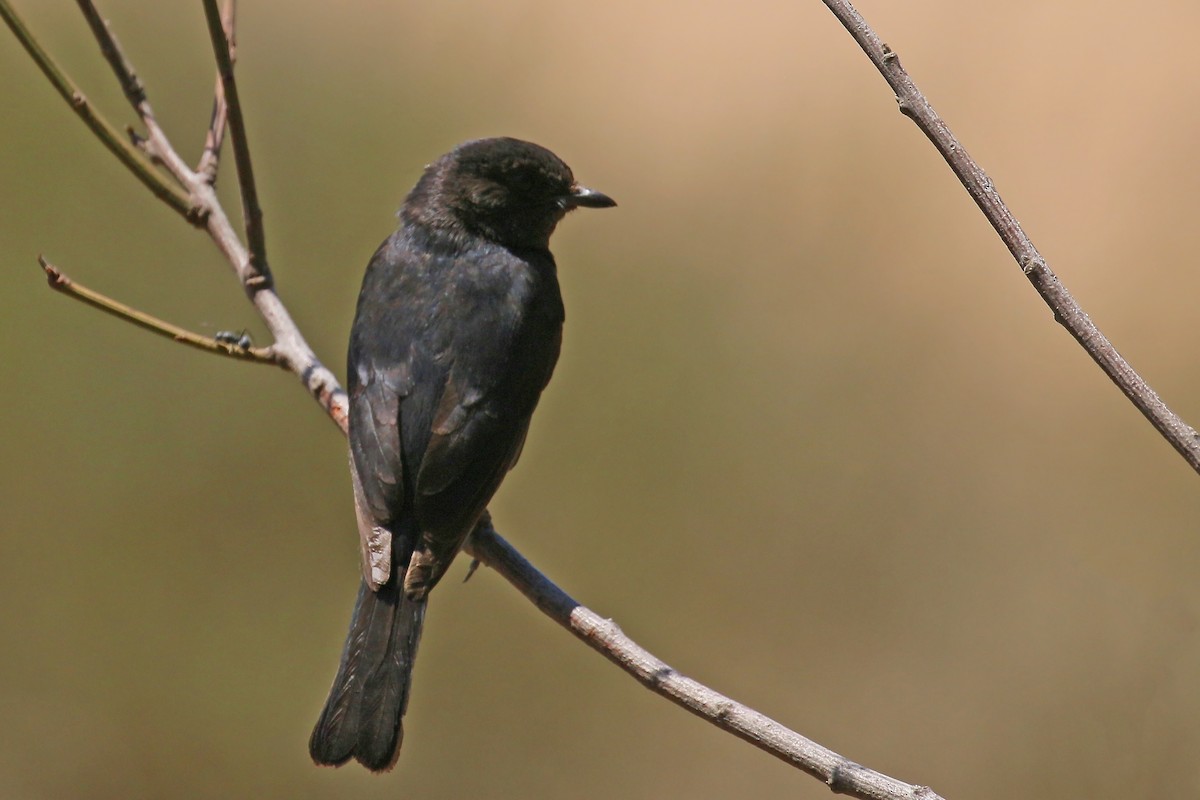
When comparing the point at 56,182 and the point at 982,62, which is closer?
the point at 56,182

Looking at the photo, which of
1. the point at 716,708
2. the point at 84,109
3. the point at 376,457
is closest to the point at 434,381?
the point at 376,457

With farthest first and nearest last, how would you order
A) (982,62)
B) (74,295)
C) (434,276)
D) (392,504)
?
(982,62), (434,276), (392,504), (74,295)

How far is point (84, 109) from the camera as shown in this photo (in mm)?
2693

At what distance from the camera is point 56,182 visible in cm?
588

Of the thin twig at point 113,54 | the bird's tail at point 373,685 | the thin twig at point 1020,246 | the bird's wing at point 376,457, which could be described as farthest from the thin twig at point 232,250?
the thin twig at point 1020,246

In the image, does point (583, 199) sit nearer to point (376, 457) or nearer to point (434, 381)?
point (434, 381)

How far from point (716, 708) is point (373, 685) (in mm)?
1068

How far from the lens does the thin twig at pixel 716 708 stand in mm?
2020

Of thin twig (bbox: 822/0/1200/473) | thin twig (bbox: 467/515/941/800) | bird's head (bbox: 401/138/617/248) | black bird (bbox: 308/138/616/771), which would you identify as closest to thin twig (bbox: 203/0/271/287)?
black bird (bbox: 308/138/616/771)

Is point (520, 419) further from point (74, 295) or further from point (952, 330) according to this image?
point (952, 330)

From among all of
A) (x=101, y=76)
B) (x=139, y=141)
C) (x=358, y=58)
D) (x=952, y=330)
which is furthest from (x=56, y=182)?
(x=952, y=330)

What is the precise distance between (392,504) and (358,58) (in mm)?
4108

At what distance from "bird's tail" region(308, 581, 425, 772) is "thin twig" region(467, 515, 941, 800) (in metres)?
0.37

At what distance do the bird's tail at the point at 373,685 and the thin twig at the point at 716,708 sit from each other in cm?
37
